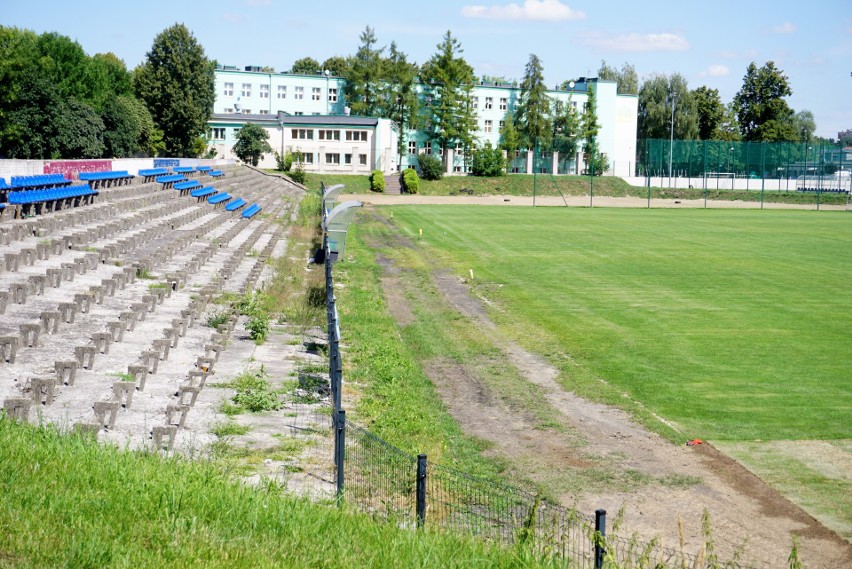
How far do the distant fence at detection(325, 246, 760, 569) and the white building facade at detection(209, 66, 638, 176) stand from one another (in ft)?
326

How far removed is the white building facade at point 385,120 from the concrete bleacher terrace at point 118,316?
225 feet

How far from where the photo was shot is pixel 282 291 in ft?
97.7

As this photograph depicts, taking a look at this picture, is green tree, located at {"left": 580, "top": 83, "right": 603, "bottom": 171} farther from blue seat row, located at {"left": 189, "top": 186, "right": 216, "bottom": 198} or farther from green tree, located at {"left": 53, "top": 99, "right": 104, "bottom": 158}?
green tree, located at {"left": 53, "top": 99, "right": 104, "bottom": 158}

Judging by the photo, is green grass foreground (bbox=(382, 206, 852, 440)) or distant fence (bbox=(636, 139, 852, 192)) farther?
distant fence (bbox=(636, 139, 852, 192))

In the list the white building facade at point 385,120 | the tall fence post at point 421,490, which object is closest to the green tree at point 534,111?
the white building facade at point 385,120

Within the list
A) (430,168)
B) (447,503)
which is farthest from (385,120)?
(447,503)

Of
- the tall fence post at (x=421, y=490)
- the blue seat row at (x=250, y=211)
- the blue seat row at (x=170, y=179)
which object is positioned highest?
the blue seat row at (x=170, y=179)

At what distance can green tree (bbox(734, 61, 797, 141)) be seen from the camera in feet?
507

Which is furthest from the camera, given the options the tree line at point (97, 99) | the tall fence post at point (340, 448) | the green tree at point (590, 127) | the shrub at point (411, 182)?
the green tree at point (590, 127)

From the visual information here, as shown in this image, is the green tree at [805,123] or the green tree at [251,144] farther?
the green tree at [805,123]

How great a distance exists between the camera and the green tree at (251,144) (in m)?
102

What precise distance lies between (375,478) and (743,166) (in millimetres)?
106408

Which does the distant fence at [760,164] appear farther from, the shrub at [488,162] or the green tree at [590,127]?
the green tree at [590,127]

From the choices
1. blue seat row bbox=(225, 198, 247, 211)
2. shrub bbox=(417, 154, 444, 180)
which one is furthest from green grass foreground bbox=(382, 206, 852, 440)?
shrub bbox=(417, 154, 444, 180)
